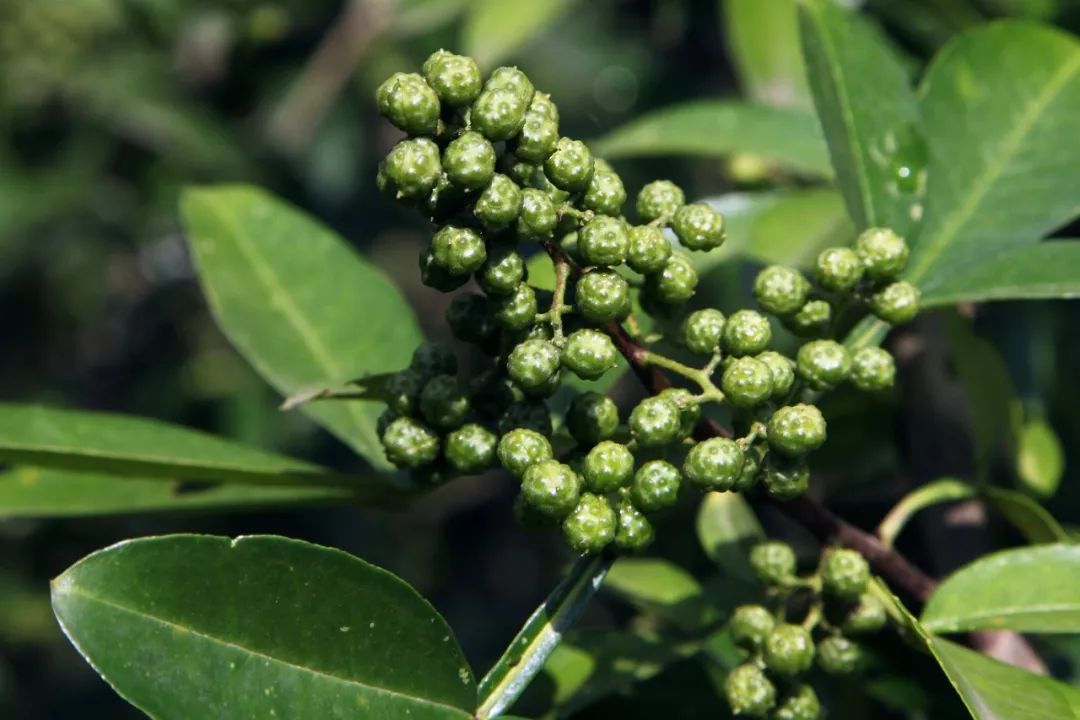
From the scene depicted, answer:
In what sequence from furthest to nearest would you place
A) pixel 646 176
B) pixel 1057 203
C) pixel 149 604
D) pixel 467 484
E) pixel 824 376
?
pixel 467 484, pixel 646 176, pixel 1057 203, pixel 824 376, pixel 149 604

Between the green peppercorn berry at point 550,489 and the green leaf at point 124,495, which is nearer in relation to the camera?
the green peppercorn berry at point 550,489

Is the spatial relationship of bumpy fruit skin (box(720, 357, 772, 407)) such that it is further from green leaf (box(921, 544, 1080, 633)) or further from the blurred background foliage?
the blurred background foliage

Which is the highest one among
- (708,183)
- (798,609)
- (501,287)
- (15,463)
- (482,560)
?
(501,287)

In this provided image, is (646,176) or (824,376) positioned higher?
(824,376)

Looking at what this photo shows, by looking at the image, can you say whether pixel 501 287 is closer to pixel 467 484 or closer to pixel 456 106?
pixel 456 106

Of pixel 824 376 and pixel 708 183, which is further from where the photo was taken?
pixel 708 183

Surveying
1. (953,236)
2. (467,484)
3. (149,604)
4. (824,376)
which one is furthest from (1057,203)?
(467,484)

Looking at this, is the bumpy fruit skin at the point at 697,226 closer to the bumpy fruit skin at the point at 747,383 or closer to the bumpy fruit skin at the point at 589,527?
the bumpy fruit skin at the point at 747,383

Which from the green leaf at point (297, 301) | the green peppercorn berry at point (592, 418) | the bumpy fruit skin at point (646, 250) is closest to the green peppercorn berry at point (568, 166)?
the bumpy fruit skin at point (646, 250)
